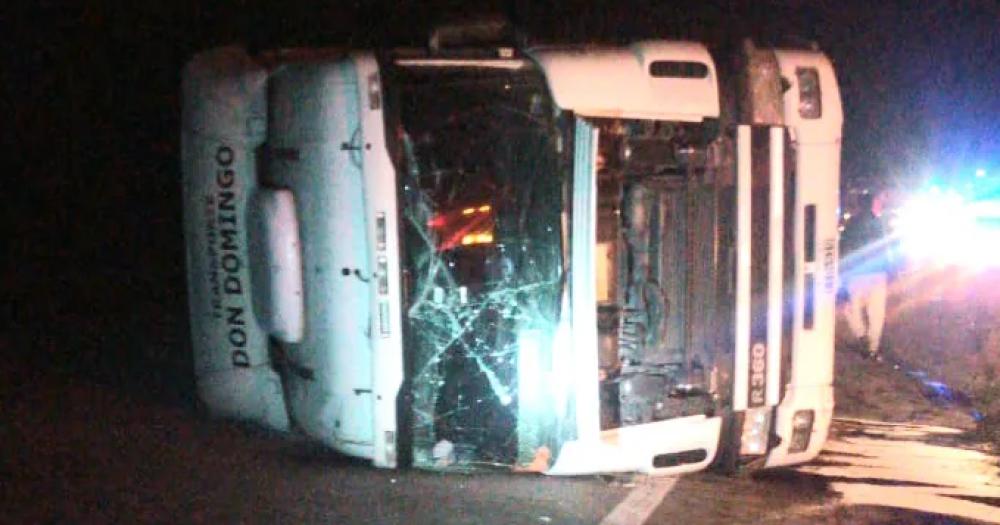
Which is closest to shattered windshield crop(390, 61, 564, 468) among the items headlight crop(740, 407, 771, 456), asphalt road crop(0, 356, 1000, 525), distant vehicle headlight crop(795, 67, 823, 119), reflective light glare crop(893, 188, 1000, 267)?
asphalt road crop(0, 356, 1000, 525)

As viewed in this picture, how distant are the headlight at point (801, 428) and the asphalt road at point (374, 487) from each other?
0.30 metres

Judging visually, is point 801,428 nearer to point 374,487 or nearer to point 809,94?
point 809,94

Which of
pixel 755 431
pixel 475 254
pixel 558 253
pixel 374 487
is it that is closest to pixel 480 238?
pixel 475 254

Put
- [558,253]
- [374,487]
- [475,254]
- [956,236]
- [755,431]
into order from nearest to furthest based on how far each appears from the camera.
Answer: [558,253]
[475,254]
[755,431]
[374,487]
[956,236]

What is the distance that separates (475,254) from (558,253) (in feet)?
1.51

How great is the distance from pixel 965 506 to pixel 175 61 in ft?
51.1

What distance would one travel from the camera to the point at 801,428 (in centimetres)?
555

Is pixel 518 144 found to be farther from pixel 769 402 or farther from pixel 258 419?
pixel 258 419

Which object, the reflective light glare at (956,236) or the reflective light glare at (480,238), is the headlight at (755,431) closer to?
the reflective light glare at (480,238)

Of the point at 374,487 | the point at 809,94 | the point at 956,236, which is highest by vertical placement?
the point at 809,94

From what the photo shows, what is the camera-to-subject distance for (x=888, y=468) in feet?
20.4

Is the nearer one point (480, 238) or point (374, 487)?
point (480, 238)

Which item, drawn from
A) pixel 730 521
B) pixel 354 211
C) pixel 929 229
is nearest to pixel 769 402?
pixel 730 521

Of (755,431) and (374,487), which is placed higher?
(755,431)
